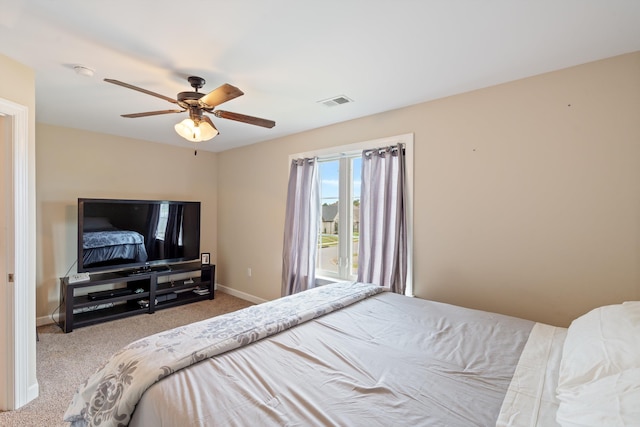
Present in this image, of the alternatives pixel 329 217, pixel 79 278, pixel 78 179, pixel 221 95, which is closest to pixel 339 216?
pixel 329 217

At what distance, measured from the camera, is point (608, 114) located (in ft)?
6.41

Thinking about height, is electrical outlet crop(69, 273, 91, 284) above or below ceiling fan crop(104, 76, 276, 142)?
below

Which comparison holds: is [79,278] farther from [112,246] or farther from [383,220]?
[383,220]

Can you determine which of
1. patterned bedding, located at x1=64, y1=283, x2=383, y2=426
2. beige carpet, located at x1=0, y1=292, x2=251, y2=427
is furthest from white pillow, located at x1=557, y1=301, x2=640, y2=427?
beige carpet, located at x1=0, y1=292, x2=251, y2=427

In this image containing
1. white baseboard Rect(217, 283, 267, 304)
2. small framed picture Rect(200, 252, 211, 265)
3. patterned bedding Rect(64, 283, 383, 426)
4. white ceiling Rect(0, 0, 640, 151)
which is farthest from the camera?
small framed picture Rect(200, 252, 211, 265)

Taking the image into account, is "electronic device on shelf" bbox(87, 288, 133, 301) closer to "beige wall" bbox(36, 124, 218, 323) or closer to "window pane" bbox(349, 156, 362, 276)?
"beige wall" bbox(36, 124, 218, 323)

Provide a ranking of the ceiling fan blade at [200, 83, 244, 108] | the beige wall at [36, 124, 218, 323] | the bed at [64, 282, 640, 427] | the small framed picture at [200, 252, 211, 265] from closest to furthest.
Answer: the bed at [64, 282, 640, 427]
the ceiling fan blade at [200, 83, 244, 108]
the beige wall at [36, 124, 218, 323]
the small framed picture at [200, 252, 211, 265]

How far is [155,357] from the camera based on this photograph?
1278 millimetres

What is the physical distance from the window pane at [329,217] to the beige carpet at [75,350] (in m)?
1.48

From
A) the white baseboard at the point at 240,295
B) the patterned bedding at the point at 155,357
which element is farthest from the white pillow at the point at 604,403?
the white baseboard at the point at 240,295

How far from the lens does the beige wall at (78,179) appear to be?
3.49 m

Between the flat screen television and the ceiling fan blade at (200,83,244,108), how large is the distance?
96.3 inches

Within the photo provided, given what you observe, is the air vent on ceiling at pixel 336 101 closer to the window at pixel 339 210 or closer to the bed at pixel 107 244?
the window at pixel 339 210

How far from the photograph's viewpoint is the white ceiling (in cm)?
151
